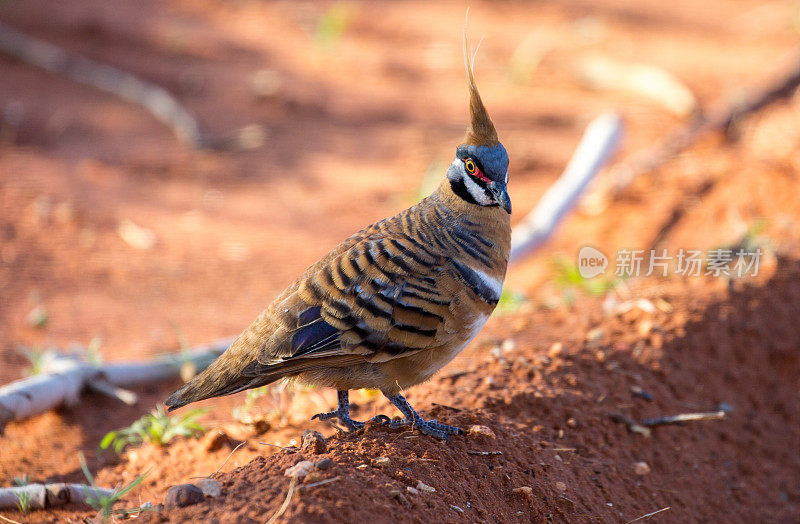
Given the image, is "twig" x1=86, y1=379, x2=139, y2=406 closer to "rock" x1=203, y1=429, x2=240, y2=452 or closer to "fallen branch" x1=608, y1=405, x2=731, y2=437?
"rock" x1=203, y1=429, x2=240, y2=452

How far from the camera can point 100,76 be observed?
10695 millimetres

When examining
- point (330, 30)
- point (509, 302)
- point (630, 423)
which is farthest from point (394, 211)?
point (630, 423)

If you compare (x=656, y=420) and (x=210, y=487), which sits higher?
(x=656, y=420)

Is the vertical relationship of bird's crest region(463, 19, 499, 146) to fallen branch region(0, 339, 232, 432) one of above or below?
above

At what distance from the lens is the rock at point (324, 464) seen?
2881 millimetres

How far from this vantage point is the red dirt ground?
3650mm

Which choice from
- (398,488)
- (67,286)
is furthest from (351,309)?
(67,286)

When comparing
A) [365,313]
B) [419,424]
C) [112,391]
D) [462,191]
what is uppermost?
[462,191]

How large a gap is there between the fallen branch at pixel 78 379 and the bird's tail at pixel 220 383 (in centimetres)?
151

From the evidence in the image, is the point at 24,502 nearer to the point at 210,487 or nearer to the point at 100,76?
the point at 210,487

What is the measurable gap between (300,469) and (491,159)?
1614 mm

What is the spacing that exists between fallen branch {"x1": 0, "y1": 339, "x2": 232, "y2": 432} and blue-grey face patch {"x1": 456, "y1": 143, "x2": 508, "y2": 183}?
7.68 feet

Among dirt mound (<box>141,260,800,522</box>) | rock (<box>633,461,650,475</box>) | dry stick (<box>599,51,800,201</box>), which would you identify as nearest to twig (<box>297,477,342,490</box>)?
dirt mound (<box>141,260,800,522</box>)

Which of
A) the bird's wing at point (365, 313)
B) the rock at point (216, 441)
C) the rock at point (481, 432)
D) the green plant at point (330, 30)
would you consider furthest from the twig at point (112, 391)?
the green plant at point (330, 30)
